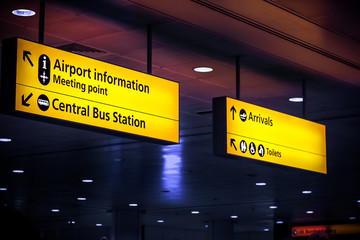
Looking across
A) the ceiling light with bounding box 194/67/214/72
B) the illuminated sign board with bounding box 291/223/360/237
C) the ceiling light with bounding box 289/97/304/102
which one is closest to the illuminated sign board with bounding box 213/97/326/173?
the ceiling light with bounding box 194/67/214/72

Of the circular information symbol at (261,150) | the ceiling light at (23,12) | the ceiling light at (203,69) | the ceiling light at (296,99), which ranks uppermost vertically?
the ceiling light at (23,12)

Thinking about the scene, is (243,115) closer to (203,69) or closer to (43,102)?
(203,69)

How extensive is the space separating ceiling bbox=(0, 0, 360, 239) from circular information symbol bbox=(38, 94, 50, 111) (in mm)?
1375

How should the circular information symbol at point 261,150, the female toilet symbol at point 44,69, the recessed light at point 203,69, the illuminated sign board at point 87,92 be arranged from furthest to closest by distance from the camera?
the recessed light at point 203,69 < the circular information symbol at point 261,150 < the female toilet symbol at point 44,69 < the illuminated sign board at point 87,92

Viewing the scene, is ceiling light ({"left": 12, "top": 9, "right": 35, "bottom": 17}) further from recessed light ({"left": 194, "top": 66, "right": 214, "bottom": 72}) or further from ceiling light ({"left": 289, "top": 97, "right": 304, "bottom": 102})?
ceiling light ({"left": 289, "top": 97, "right": 304, "bottom": 102})

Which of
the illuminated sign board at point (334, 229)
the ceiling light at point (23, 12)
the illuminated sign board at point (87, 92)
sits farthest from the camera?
the illuminated sign board at point (334, 229)

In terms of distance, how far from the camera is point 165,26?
627 cm

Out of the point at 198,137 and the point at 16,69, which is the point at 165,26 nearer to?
the point at 16,69

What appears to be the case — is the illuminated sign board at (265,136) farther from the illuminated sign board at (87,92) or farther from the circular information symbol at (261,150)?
the illuminated sign board at (87,92)

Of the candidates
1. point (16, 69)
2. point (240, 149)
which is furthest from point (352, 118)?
point (16, 69)

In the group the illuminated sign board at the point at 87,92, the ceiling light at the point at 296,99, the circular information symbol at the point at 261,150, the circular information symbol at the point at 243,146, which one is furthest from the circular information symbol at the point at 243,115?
the ceiling light at the point at 296,99

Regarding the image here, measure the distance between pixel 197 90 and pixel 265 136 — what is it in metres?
2.25

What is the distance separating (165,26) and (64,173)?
10877mm

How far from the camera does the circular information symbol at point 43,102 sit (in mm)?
4559
